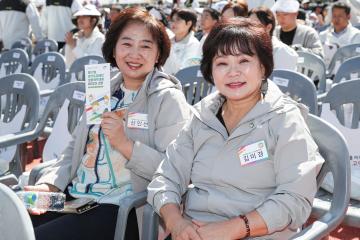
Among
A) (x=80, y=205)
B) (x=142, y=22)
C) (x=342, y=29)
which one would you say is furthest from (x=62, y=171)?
(x=342, y=29)

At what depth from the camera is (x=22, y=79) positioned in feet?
11.4

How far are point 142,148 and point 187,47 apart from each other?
3708 millimetres

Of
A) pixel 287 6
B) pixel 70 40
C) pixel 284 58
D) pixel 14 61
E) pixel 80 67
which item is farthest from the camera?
pixel 70 40

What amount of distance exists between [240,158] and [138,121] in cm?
60

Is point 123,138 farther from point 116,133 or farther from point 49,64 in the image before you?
point 49,64

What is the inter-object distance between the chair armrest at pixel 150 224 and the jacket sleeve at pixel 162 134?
0.73 ft

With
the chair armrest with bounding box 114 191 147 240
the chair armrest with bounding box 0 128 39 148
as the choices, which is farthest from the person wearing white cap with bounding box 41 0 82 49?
the chair armrest with bounding box 114 191 147 240

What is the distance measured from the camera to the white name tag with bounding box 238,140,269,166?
1.79 metres

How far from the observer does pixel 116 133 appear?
213 centimetres

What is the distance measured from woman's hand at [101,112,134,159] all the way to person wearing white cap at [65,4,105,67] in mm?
3978

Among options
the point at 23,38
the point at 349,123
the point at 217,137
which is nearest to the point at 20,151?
the point at 217,137

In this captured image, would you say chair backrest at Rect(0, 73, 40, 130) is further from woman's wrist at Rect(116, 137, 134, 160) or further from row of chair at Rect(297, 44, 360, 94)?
row of chair at Rect(297, 44, 360, 94)

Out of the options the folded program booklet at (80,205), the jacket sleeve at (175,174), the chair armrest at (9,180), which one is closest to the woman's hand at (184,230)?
the jacket sleeve at (175,174)

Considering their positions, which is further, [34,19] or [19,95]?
→ [34,19]
